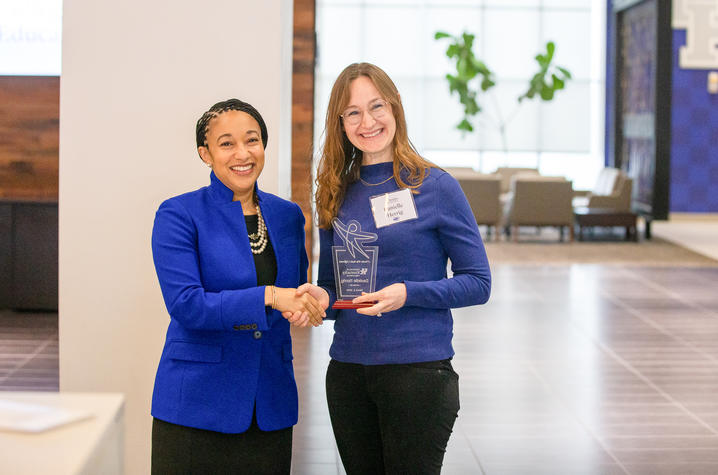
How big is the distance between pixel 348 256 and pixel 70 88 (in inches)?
45.2

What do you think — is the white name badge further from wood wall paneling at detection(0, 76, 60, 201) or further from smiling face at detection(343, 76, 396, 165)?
wood wall paneling at detection(0, 76, 60, 201)

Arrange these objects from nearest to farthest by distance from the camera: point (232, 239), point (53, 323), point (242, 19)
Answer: point (232, 239) → point (242, 19) → point (53, 323)

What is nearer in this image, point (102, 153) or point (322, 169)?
point (322, 169)

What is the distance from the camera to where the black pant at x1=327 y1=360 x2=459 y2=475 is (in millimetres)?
2023

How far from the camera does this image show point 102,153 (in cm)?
268

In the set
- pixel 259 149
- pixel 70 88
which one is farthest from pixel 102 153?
pixel 259 149

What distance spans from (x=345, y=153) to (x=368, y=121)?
A: 0.15m

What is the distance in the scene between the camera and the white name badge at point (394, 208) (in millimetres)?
2023

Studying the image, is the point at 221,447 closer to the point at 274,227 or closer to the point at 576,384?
the point at 274,227

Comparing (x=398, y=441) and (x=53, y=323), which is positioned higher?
(x=398, y=441)

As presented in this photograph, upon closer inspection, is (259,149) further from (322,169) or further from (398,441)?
(398,441)

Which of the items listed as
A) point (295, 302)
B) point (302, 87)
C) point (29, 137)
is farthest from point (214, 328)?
point (29, 137)

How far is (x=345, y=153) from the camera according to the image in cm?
214

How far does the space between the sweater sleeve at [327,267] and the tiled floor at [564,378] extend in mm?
1735
